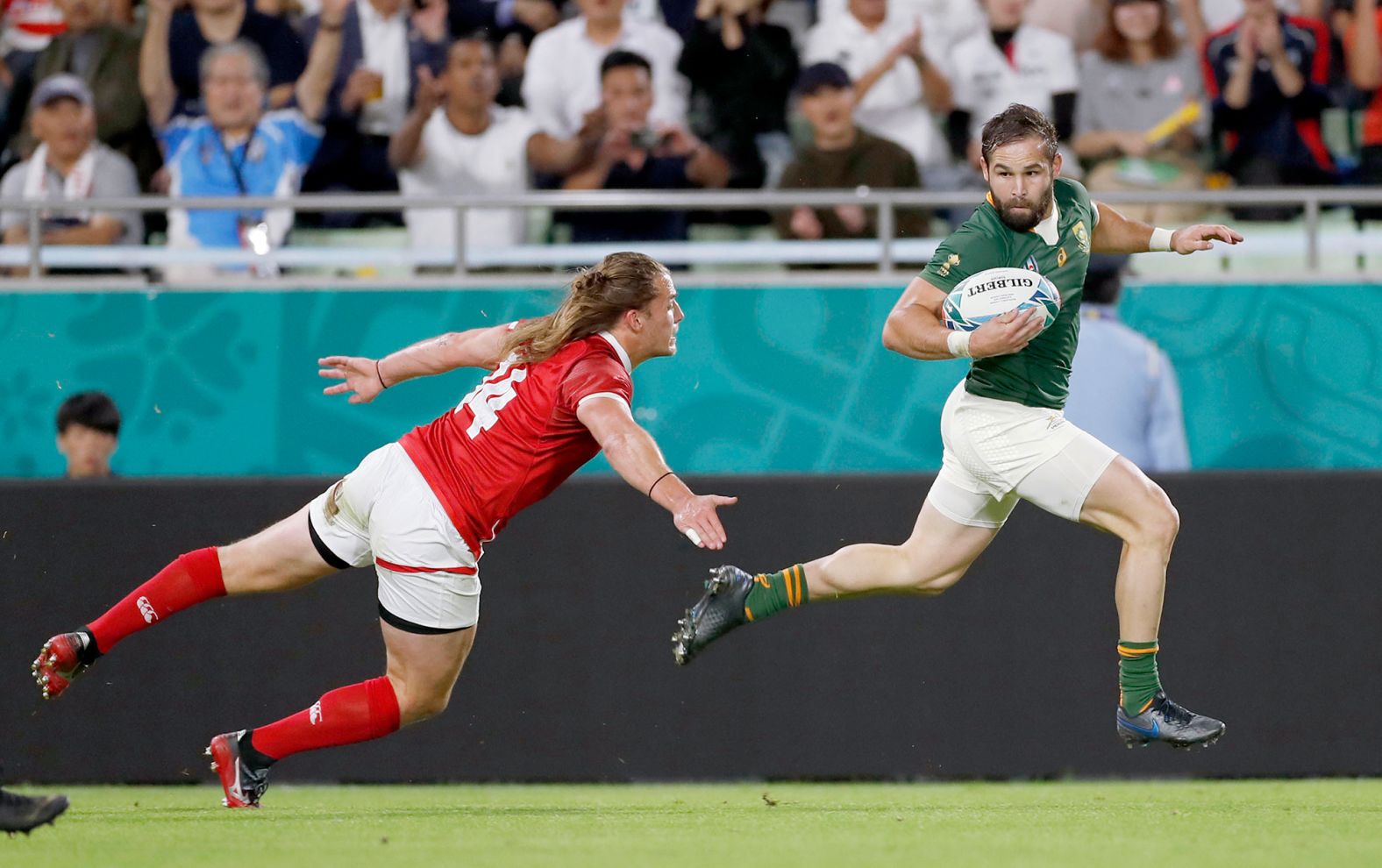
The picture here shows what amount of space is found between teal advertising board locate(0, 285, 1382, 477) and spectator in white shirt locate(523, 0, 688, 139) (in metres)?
1.88

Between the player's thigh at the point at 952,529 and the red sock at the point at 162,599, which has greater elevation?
the player's thigh at the point at 952,529

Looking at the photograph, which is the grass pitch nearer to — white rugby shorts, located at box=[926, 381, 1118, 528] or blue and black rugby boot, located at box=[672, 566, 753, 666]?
blue and black rugby boot, located at box=[672, 566, 753, 666]

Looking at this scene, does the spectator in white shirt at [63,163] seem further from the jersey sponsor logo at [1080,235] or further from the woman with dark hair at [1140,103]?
the jersey sponsor logo at [1080,235]

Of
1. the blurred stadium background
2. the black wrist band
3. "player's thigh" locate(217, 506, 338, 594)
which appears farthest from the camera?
the blurred stadium background

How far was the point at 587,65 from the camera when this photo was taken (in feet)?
33.0

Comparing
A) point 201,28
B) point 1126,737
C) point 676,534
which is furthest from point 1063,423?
point 201,28

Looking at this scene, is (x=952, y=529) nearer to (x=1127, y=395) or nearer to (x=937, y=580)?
(x=937, y=580)

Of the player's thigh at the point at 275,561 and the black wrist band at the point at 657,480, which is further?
the player's thigh at the point at 275,561

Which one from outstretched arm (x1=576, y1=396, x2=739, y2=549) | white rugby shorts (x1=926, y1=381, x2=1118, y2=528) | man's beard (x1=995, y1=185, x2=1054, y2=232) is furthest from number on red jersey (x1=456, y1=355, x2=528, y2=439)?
man's beard (x1=995, y1=185, x2=1054, y2=232)

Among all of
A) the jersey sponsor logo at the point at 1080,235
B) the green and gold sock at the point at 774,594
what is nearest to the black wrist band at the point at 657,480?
the green and gold sock at the point at 774,594

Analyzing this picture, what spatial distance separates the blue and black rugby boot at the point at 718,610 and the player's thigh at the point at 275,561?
1227 mm

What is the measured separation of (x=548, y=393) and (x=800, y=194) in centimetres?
308

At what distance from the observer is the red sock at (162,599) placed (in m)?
5.95

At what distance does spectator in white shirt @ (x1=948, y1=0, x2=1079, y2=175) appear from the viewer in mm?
10039
